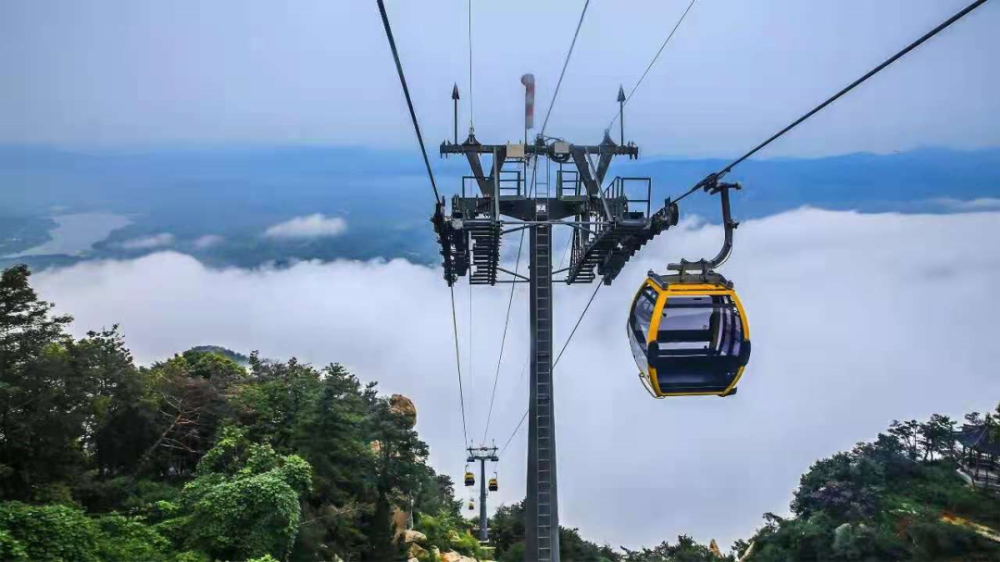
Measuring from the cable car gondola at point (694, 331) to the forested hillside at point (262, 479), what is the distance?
23.4 ft

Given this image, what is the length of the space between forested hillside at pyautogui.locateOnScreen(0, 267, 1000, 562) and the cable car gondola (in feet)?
23.4

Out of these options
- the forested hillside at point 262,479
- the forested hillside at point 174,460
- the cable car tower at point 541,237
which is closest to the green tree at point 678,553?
the forested hillside at point 262,479

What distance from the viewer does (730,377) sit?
6.81 meters

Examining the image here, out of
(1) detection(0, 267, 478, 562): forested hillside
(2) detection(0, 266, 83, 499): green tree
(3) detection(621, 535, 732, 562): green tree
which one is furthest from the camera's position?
(3) detection(621, 535, 732, 562): green tree

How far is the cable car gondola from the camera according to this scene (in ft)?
21.3

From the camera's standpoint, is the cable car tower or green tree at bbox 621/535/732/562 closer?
the cable car tower

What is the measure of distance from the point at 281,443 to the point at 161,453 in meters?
2.77

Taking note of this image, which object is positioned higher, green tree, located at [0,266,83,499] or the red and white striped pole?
the red and white striped pole

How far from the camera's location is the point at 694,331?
21.7 feet

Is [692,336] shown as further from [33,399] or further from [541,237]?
[33,399]

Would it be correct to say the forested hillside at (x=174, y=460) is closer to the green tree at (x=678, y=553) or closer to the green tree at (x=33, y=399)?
the green tree at (x=33, y=399)

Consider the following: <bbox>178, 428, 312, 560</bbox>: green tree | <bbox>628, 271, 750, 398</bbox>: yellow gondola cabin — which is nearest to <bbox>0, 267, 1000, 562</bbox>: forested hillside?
<bbox>178, 428, 312, 560</bbox>: green tree

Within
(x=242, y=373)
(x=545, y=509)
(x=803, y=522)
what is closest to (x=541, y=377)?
(x=545, y=509)

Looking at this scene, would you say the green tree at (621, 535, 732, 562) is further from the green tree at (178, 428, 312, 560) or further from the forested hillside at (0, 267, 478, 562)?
the green tree at (178, 428, 312, 560)
